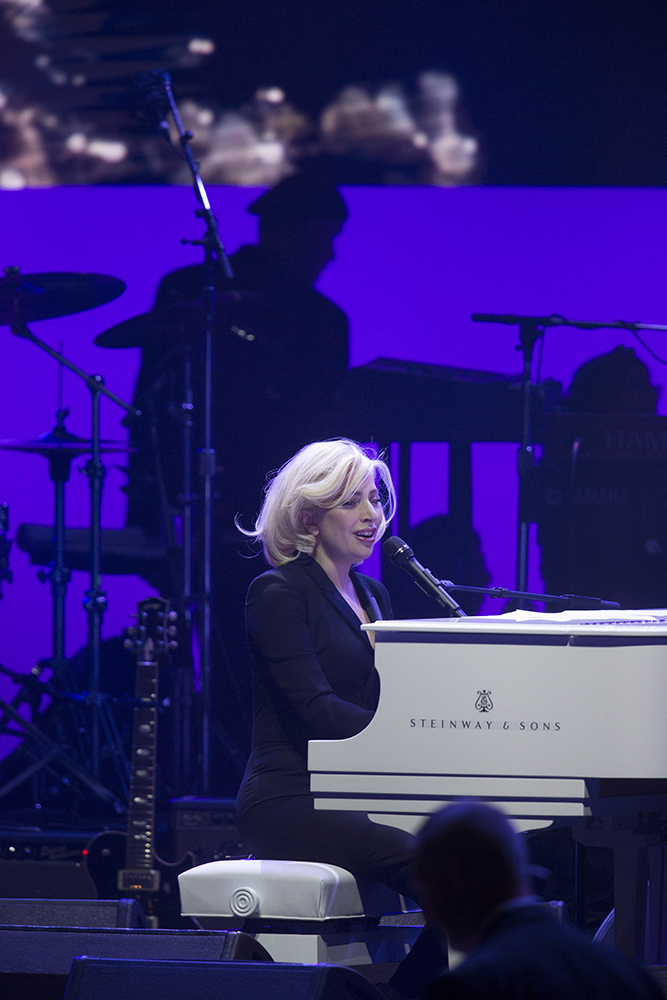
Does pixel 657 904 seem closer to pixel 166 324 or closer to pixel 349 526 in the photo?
pixel 349 526

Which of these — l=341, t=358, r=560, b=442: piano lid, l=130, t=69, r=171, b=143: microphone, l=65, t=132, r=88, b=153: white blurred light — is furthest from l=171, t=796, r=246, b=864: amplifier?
l=65, t=132, r=88, b=153: white blurred light

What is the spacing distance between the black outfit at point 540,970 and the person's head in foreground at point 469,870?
5 centimetres

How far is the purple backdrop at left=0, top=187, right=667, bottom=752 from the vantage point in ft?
18.2

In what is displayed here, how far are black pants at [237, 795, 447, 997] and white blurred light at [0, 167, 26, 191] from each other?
365cm

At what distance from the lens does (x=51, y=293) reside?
540 centimetres

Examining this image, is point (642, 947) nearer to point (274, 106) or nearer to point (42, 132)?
point (274, 106)

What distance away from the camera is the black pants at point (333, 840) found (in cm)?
307

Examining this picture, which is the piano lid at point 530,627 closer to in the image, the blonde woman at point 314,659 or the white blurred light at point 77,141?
the blonde woman at point 314,659

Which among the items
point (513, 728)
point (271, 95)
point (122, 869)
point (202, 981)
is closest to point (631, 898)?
point (513, 728)

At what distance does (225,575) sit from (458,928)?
159 inches

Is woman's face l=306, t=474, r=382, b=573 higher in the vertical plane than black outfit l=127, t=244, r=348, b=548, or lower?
lower

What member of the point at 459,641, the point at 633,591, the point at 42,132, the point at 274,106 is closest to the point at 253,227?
the point at 274,106

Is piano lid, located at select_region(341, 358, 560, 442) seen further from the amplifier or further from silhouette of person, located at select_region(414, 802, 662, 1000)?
silhouette of person, located at select_region(414, 802, 662, 1000)

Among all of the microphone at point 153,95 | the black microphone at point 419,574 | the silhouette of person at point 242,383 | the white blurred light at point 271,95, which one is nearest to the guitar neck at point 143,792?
the silhouette of person at point 242,383
